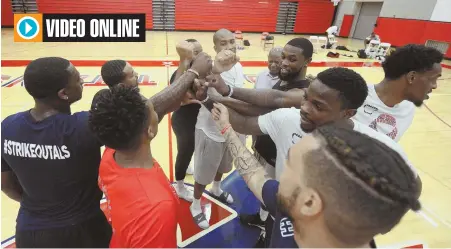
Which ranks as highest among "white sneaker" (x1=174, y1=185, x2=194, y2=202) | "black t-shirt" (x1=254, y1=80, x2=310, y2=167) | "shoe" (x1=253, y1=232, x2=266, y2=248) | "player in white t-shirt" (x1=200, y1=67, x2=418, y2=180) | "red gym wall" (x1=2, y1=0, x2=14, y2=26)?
"player in white t-shirt" (x1=200, y1=67, x2=418, y2=180)

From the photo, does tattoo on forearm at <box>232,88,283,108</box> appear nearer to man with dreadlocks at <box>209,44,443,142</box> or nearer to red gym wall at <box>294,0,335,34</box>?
man with dreadlocks at <box>209,44,443,142</box>

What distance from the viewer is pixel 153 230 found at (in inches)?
45.7

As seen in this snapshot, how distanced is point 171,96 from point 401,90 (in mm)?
1939

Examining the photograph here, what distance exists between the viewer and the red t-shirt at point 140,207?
1164 millimetres

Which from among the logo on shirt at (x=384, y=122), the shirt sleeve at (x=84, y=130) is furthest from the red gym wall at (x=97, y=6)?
the shirt sleeve at (x=84, y=130)

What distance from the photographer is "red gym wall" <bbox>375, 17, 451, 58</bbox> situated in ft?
42.5

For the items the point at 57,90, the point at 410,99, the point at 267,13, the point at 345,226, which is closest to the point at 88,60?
the point at 57,90

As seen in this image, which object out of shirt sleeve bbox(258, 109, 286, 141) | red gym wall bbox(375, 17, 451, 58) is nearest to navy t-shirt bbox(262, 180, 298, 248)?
shirt sleeve bbox(258, 109, 286, 141)

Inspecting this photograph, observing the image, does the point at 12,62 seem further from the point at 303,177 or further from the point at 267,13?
the point at 267,13

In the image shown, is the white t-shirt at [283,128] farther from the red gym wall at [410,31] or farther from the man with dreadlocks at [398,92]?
the red gym wall at [410,31]

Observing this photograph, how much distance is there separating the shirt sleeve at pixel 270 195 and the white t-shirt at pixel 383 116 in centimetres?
128

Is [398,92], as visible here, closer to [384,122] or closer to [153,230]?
[384,122]

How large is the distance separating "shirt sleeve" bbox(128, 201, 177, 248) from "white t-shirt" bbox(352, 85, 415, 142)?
1.86 m

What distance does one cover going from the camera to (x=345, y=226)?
0.86 metres
